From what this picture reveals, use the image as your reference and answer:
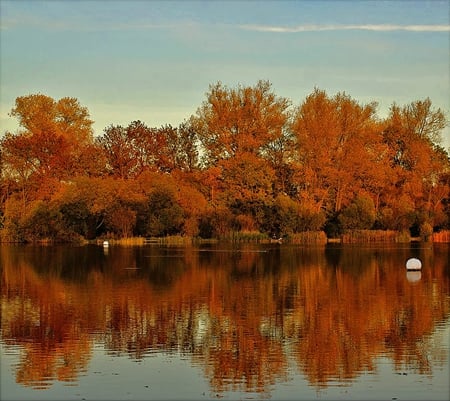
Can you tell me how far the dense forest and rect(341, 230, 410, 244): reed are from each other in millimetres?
528

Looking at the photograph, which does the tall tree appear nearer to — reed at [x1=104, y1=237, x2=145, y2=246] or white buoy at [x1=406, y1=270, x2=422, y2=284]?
reed at [x1=104, y1=237, x2=145, y2=246]

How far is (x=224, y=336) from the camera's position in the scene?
15172mm

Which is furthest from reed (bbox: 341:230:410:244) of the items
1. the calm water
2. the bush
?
the calm water

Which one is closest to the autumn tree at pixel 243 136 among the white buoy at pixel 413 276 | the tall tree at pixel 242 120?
the tall tree at pixel 242 120

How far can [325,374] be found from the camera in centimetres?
1198

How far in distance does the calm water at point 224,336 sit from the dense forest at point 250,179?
30.5 meters

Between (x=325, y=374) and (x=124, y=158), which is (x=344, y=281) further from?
(x=124, y=158)

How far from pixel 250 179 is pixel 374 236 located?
9878 millimetres

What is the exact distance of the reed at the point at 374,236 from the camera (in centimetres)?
6022

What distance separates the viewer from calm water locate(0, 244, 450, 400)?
443 inches

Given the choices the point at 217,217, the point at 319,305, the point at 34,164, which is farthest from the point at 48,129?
the point at 319,305

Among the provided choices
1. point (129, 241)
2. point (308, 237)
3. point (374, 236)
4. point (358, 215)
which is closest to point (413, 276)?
point (308, 237)

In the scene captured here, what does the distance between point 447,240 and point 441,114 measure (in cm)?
1088

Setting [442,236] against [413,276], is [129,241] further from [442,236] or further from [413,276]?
[413,276]
